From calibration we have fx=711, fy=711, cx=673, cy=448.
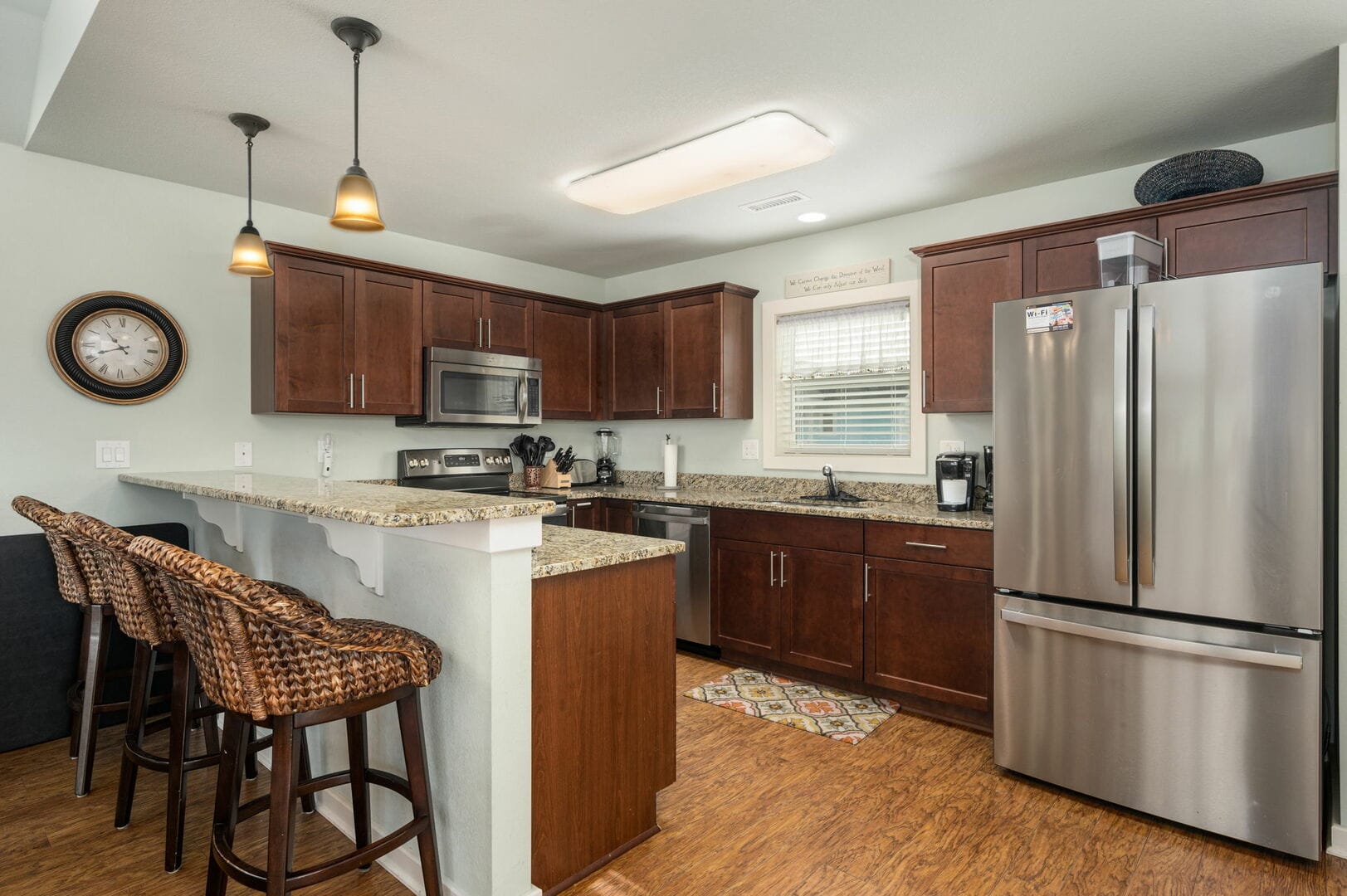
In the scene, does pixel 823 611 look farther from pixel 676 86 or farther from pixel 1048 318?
pixel 676 86

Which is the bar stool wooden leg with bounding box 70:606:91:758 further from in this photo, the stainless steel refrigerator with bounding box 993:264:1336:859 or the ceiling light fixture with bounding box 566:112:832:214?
the stainless steel refrigerator with bounding box 993:264:1336:859

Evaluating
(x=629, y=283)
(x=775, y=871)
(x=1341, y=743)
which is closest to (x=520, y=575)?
(x=775, y=871)

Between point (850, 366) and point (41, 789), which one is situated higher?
point (850, 366)

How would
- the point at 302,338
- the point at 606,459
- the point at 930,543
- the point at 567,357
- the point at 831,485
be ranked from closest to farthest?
the point at 930,543 → the point at 302,338 → the point at 831,485 → the point at 567,357 → the point at 606,459

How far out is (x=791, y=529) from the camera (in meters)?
3.58

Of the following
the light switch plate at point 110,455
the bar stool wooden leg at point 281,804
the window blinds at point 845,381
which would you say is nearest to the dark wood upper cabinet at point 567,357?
the window blinds at point 845,381

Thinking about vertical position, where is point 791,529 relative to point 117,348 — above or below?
below

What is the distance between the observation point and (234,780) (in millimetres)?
1716

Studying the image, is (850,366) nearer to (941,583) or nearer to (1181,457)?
(941,583)

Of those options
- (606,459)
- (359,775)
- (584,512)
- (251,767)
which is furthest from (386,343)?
(359,775)

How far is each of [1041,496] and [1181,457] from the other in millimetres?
428

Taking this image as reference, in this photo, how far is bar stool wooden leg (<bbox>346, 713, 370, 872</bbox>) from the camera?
187 centimetres

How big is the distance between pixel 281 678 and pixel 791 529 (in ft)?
8.33

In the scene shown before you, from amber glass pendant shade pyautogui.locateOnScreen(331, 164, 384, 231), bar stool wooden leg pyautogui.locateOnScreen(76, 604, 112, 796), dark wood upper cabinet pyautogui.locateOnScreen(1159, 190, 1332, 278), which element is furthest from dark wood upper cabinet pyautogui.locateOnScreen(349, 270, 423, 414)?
dark wood upper cabinet pyautogui.locateOnScreen(1159, 190, 1332, 278)
